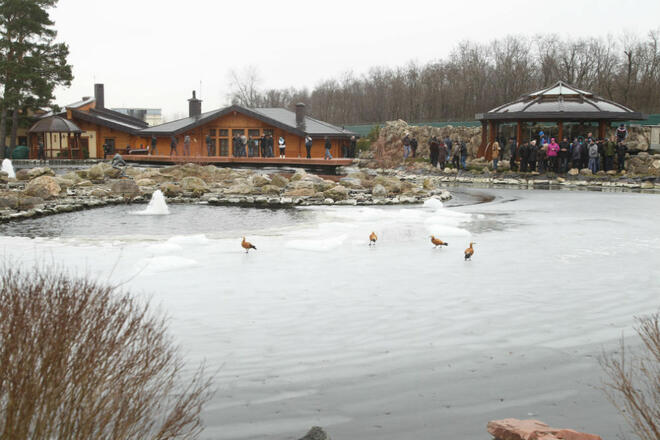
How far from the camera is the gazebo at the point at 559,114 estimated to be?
3216 centimetres

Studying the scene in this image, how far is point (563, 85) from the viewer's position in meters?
36.4

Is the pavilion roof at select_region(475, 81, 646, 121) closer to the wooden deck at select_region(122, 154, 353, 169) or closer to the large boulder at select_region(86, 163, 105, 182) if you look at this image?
the wooden deck at select_region(122, 154, 353, 169)

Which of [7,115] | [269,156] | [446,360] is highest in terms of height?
[7,115]

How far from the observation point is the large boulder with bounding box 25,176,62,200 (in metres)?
19.7

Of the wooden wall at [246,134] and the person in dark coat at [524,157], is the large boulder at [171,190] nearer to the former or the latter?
the person in dark coat at [524,157]

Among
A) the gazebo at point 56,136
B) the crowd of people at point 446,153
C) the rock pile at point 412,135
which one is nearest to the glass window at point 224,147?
the rock pile at point 412,135

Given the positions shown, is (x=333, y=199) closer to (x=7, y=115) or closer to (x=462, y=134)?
(x=462, y=134)

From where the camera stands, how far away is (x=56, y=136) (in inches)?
1966

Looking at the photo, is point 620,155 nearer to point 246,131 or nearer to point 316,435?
point 246,131

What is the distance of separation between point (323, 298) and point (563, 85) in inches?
1298

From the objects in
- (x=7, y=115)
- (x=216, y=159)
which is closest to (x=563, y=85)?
(x=216, y=159)

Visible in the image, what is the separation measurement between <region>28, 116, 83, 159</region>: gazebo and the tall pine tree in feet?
6.13

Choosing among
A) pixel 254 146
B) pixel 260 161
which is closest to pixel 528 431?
pixel 260 161

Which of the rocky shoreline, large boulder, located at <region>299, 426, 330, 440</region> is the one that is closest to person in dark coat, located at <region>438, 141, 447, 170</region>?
the rocky shoreline
